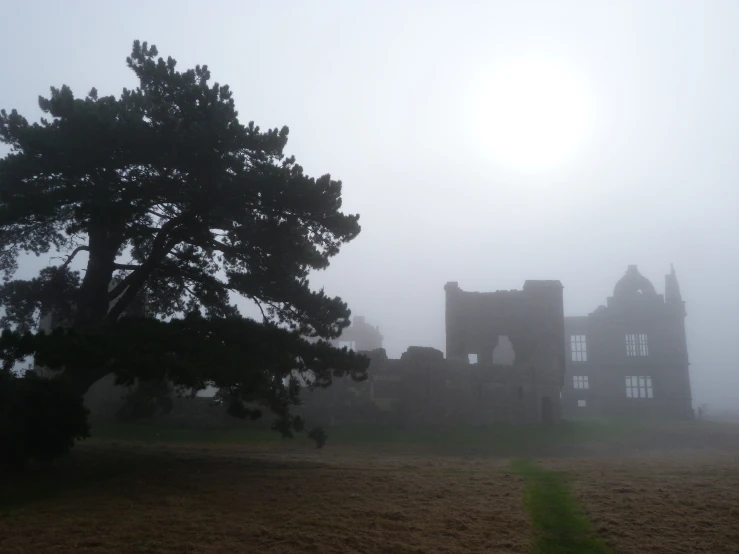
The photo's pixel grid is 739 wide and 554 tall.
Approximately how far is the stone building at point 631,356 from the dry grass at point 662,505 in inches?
1302

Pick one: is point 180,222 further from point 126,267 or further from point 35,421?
point 35,421

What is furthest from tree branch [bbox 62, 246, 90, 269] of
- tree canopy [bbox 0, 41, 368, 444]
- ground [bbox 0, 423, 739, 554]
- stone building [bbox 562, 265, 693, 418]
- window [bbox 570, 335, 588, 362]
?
window [bbox 570, 335, 588, 362]

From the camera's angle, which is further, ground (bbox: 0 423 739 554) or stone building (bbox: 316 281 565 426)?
stone building (bbox: 316 281 565 426)

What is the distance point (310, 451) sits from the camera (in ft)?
73.6

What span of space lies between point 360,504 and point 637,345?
4515cm

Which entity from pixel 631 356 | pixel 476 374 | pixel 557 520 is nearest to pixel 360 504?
pixel 557 520

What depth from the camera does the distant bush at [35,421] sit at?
1441cm

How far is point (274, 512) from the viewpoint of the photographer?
1173 cm

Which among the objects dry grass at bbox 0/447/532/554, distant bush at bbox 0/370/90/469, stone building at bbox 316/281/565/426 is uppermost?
stone building at bbox 316/281/565/426

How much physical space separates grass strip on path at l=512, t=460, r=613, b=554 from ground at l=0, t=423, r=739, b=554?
0.04 meters

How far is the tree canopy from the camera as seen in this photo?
1573cm

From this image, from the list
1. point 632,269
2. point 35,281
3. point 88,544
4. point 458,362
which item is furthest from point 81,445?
point 632,269

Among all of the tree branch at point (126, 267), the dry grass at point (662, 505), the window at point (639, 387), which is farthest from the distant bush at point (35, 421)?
the window at point (639, 387)

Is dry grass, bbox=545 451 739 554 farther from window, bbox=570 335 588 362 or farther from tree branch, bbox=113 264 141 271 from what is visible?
window, bbox=570 335 588 362
